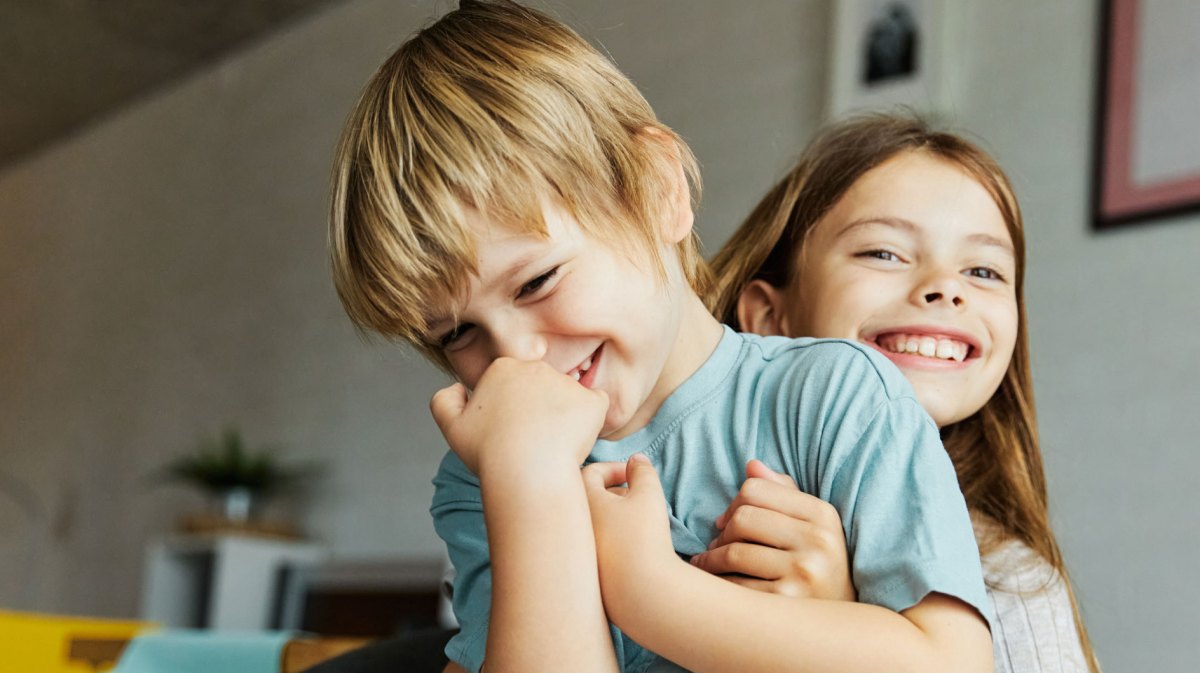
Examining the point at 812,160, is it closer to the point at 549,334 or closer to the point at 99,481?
the point at 549,334

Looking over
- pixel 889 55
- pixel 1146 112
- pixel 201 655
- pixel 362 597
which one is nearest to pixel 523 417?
pixel 201 655

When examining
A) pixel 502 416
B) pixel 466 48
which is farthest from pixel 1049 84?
pixel 502 416

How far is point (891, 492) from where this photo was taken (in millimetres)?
762

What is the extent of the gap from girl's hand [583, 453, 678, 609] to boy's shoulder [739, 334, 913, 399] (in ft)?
0.47

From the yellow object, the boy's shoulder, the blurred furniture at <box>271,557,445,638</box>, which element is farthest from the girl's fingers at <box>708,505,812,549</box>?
the blurred furniture at <box>271,557,445,638</box>

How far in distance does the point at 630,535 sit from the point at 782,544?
97 mm

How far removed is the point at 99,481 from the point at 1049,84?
4918 mm

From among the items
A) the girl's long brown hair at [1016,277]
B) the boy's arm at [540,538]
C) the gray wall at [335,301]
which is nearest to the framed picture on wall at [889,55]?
the gray wall at [335,301]

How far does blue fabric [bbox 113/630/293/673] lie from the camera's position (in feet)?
5.55

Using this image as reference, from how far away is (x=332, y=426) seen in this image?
4.62 metres

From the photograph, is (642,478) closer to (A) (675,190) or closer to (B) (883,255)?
(A) (675,190)

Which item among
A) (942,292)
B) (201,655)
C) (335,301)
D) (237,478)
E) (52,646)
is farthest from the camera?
(335,301)

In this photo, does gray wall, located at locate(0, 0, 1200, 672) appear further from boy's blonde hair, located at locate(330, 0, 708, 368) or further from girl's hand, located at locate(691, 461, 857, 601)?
girl's hand, located at locate(691, 461, 857, 601)

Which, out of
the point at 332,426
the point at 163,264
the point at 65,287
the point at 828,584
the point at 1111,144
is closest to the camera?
the point at 828,584
